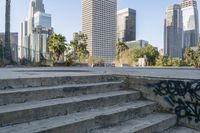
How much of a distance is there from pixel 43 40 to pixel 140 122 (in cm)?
9401

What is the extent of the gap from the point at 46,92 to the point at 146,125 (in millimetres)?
1709

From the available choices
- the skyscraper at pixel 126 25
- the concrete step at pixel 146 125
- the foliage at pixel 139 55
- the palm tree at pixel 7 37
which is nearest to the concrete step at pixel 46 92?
the concrete step at pixel 146 125

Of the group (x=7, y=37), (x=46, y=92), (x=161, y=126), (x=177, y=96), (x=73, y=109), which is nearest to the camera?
(x=73, y=109)

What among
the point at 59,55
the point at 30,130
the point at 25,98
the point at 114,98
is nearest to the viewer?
the point at 30,130

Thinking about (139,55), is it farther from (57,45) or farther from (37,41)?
(37,41)

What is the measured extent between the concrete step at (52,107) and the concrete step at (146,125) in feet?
1.87

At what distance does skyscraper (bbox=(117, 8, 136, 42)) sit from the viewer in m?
180

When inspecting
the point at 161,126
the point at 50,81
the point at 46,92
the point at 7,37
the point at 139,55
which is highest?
the point at 7,37

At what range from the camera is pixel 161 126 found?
5.02 metres

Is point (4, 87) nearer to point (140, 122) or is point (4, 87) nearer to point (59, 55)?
point (140, 122)

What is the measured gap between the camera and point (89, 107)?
492 centimetres

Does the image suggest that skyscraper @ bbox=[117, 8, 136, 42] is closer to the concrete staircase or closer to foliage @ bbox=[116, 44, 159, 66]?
foliage @ bbox=[116, 44, 159, 66]

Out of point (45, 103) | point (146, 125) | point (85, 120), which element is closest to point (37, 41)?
point (45, 103)

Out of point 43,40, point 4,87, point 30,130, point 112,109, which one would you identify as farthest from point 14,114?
point 43,40
